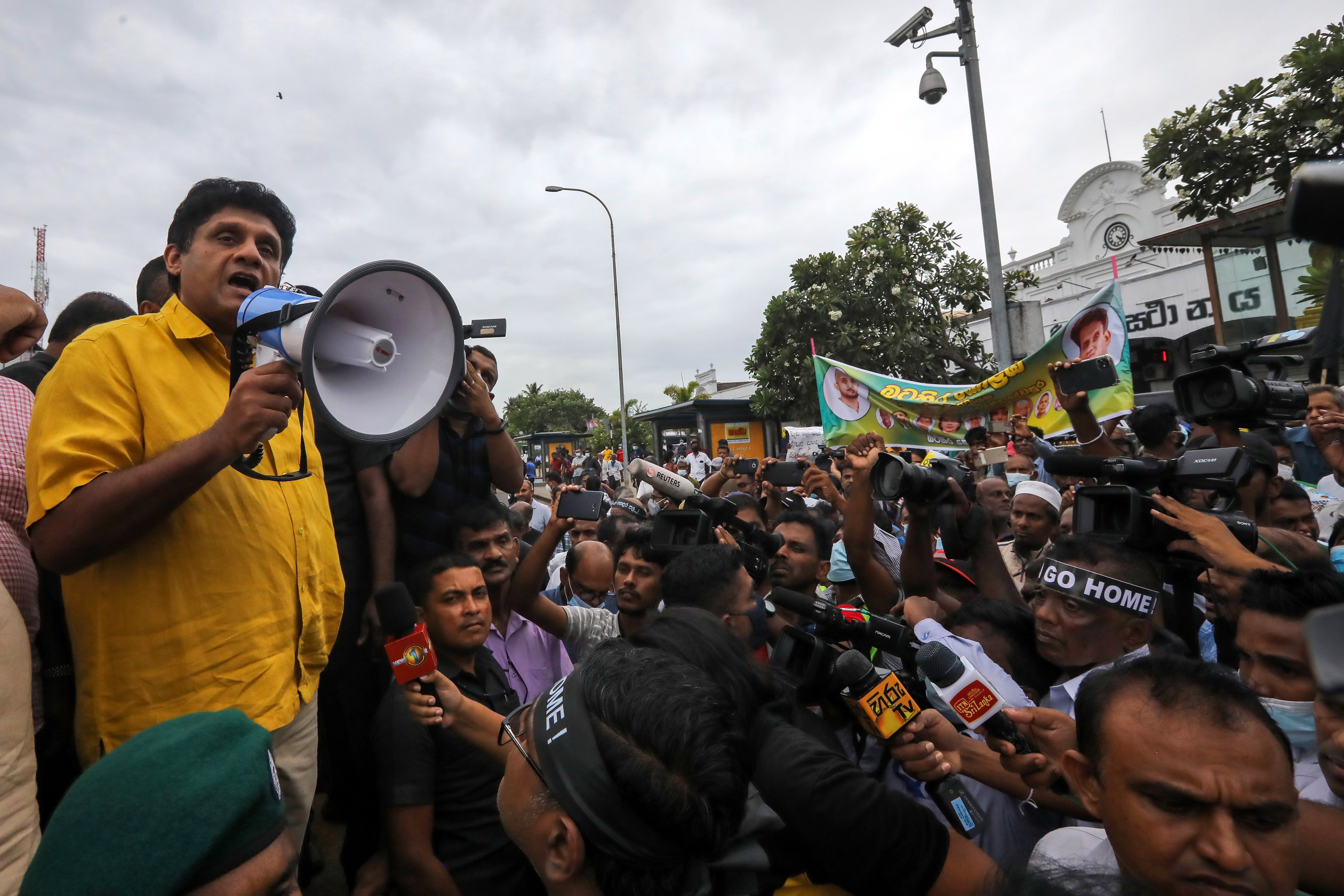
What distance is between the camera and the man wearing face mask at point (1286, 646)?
1978 millimetres

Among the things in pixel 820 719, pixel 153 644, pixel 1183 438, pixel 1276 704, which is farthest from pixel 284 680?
pixel 1183 438

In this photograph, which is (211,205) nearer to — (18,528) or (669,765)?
(18,528)

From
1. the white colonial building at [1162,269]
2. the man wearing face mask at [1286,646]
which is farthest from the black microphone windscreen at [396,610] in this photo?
the white colonial building at [1162,269]

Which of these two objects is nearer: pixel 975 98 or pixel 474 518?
pixel 474 518

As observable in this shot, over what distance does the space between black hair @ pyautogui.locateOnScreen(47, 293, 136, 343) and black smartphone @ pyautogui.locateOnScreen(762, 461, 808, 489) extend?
3.03 meters

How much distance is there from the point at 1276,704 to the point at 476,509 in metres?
2.65

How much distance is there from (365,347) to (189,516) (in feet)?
1.73

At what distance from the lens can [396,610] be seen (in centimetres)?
181

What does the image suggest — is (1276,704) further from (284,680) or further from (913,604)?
(284,680)

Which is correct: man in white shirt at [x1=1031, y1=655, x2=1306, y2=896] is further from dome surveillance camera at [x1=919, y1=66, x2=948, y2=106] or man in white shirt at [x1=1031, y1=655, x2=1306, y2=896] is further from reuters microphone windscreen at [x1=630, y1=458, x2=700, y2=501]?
dome surveillance camera at [x1=919, y1=66, x2=948, y2=106]

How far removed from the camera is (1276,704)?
202cm

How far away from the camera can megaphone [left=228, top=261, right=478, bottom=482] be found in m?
1.58

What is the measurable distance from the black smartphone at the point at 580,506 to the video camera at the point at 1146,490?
5.59 feet

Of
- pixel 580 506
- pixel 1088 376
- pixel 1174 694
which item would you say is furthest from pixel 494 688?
pixel 1088 376
